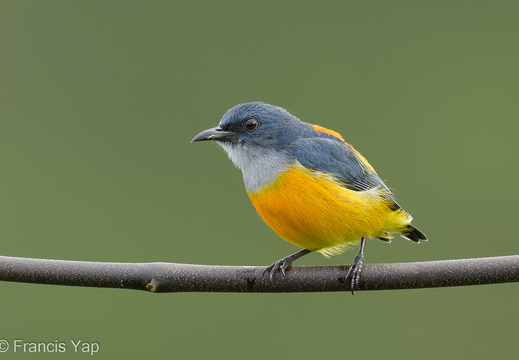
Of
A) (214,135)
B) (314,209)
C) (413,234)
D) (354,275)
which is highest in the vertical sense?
(214,135)

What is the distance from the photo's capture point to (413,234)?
4992 mm

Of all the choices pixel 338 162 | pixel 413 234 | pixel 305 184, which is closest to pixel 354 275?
pixel 305 184

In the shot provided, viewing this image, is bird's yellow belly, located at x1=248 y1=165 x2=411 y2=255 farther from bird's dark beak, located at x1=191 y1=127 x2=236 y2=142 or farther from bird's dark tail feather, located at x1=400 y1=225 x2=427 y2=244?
bird's dark tail feather, located at x1=400 y1=225 x2=427 y2=244

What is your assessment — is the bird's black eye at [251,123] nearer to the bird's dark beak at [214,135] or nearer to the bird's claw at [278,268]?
the bird's dark beak at [214,135]

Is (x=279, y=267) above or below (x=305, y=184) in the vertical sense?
below

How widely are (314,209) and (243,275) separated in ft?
2.31

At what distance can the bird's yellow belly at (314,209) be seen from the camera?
4.15 metres

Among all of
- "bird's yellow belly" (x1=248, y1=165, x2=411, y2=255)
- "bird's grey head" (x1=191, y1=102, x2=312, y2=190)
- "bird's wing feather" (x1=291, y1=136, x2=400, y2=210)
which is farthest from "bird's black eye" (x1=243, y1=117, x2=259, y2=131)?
"bird's yellow belly" (x1=248, y1=165, x2=411, y2=255)

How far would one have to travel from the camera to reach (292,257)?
4.25 m

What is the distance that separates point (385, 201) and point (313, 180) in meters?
0.58

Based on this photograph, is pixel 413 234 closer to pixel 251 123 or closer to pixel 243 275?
pixel 251 123

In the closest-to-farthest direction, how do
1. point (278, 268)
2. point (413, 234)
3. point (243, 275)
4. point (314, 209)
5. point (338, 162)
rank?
point (243, 275) → point (278, 268) → point (314, 209) → point (338, 162) → point (413, 234)

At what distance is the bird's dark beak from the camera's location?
451 cm

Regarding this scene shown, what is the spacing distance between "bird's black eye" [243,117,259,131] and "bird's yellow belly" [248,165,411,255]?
436 millimetres
